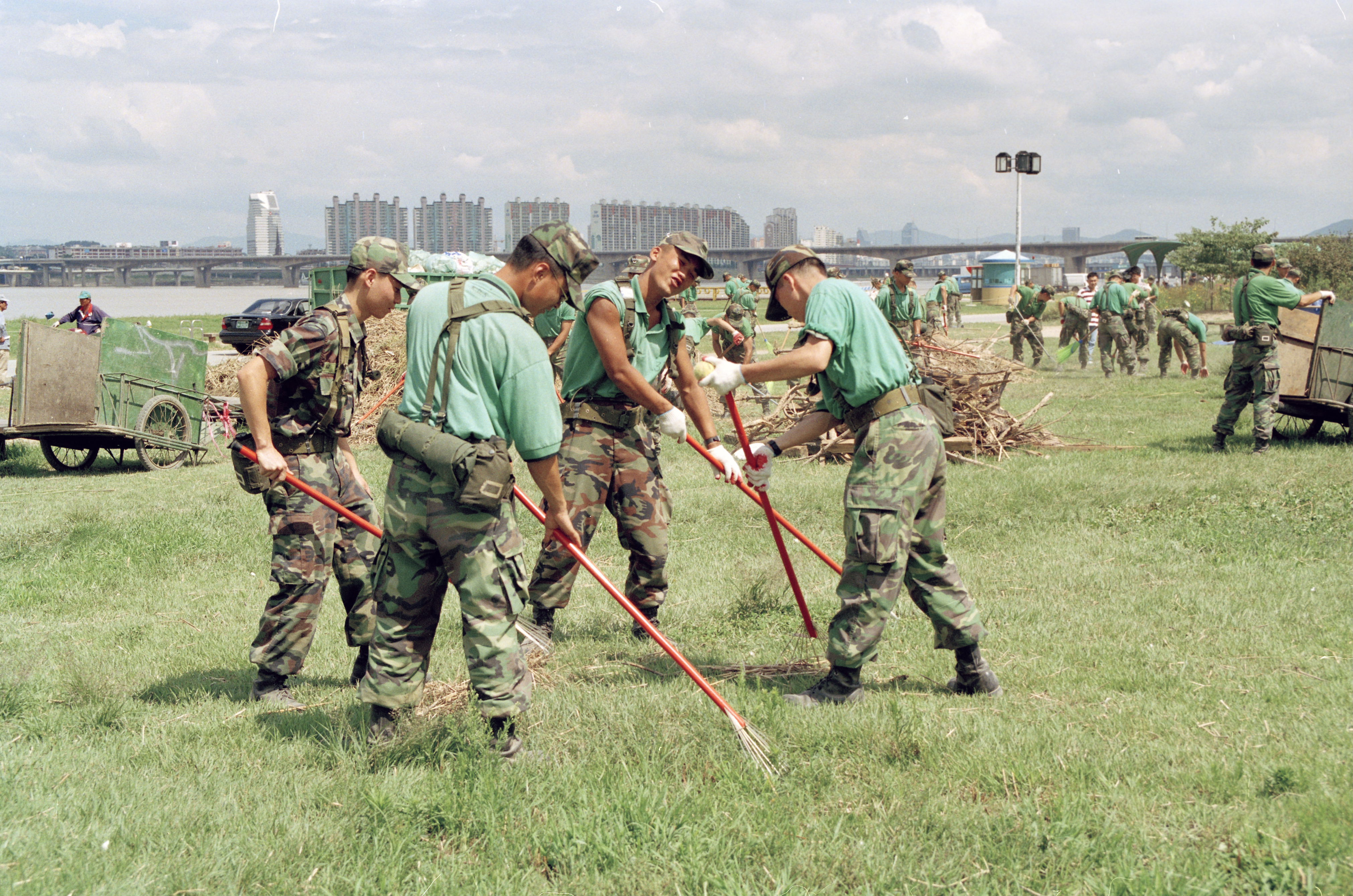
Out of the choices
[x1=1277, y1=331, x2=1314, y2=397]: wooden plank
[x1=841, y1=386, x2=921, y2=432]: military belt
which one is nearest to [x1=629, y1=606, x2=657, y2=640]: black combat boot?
[x1=841, y1=386, x2=921, y2=432]: military belt

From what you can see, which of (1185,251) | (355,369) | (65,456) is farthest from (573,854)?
(1185,251)

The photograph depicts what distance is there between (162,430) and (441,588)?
9957 mm

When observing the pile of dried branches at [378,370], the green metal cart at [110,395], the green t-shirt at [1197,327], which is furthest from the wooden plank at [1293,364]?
the green metal cart at [110,395]

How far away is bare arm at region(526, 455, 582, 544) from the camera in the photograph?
12.3 ft

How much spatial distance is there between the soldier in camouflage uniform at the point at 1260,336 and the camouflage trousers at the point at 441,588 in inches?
373

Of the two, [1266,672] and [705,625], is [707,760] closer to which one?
[705,625]

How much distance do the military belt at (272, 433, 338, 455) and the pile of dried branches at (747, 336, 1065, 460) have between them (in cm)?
678

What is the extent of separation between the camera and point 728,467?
5.23 meters

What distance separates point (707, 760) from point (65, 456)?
12.0 m

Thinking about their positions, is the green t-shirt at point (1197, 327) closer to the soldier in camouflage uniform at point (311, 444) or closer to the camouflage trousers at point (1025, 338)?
the camouflage trousers at point (1025, 338)

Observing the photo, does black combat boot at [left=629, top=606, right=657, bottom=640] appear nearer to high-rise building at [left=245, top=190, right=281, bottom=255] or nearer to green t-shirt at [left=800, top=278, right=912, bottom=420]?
green t-shirt at [left=800, top=278, right=912, bottom=420]

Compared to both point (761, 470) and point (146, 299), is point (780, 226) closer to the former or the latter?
point (146, 299)

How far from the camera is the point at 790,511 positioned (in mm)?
9039

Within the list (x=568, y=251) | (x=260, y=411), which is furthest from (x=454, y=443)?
(x=260, y=411)
